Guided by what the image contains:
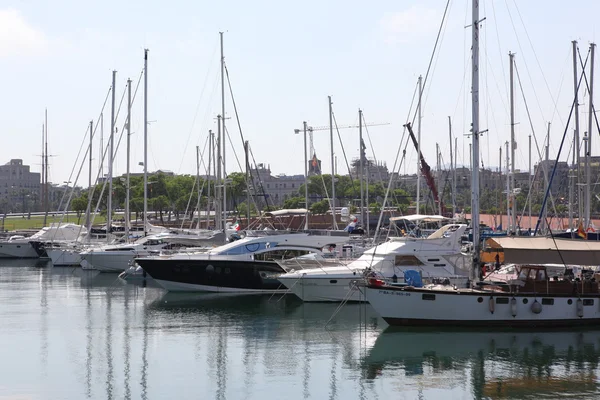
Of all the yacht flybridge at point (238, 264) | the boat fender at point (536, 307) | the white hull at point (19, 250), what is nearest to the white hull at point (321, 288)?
the yacht flybridge at point (238, 264)

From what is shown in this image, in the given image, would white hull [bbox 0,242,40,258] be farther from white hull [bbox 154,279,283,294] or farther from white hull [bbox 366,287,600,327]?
white hull [bbox 366,287,600,327]

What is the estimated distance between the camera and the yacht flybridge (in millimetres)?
50562

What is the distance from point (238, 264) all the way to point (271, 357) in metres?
17.7

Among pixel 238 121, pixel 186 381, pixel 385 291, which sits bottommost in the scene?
pixel 186 381

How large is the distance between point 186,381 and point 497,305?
1368 centimetres

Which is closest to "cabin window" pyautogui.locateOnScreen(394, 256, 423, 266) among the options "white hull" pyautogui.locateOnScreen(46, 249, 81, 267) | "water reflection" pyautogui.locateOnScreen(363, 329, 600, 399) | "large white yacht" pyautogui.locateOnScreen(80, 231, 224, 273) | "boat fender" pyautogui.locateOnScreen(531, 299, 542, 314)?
"water reflection" pyautogui.locateOnScreen(363, 329, 600, 399)

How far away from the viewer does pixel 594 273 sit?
38781 millimetres

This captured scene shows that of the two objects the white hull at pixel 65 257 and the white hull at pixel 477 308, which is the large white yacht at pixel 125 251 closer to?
the white hull at pixel 65 257

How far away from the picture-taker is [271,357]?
33344 millimetres

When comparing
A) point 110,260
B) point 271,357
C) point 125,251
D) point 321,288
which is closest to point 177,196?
point 110,260

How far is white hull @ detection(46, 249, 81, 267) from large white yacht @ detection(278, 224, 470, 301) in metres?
36.5

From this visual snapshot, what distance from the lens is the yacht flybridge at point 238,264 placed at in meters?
50.6

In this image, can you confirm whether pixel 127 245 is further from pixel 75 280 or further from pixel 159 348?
pixel 159 348

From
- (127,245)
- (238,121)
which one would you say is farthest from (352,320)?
(127,245)
